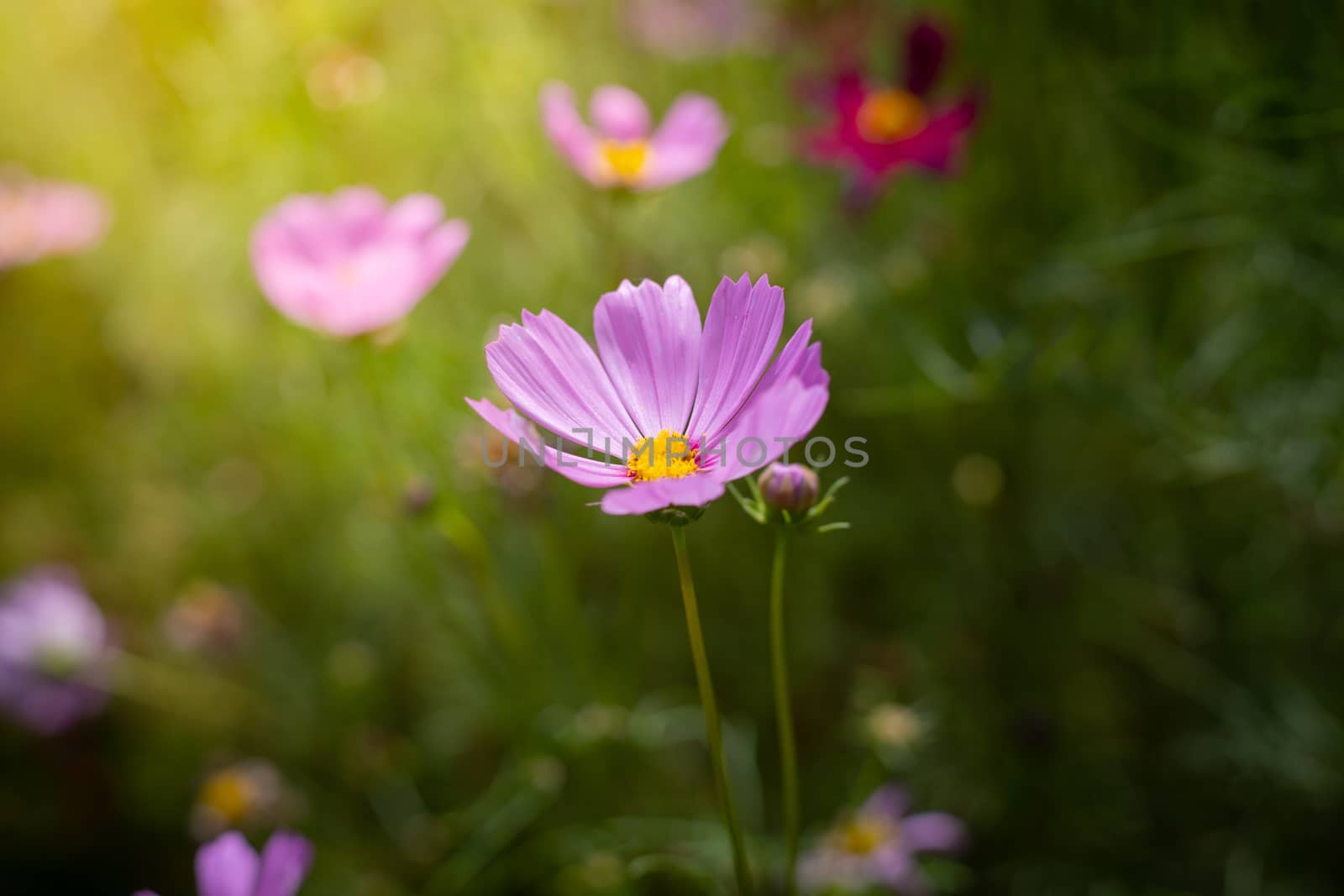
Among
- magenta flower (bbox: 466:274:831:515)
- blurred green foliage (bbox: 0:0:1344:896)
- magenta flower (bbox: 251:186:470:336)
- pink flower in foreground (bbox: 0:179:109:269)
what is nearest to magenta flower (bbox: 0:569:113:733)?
blurred green foliage (bbox: 0:0:1344:896)

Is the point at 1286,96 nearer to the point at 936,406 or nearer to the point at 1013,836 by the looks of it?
the point at 936,406

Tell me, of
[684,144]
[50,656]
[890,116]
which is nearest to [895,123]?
[890,116]

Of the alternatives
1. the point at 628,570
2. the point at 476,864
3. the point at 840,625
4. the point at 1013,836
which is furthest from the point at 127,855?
the point at 1013,836

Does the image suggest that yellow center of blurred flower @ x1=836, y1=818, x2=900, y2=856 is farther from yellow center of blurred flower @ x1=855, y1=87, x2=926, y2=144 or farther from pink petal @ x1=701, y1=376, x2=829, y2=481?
yellow center of blurred flower @ x1=855, y1=87, x2=926, y2=144

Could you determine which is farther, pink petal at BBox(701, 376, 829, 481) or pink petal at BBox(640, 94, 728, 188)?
pink petal at BBox(640, 94, 728, 188)

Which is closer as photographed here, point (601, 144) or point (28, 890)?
point (601, 144)

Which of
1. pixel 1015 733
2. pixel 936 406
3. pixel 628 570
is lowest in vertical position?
pixel 1015 733

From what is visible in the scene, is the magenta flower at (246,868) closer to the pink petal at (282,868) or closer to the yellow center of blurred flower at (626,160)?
the pink petal at (282,868)
